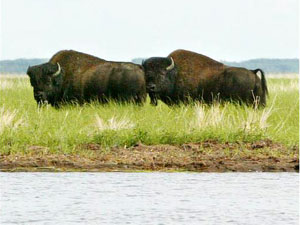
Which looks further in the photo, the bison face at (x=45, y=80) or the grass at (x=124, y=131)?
the bison face at (x=45, y=80)

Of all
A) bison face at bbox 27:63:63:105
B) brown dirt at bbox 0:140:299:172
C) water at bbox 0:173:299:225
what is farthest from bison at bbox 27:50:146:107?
water at bbox 0:173:299:225

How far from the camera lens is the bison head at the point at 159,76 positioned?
66.6 ft

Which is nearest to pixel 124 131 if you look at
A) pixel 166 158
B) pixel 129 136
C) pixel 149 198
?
pixel 129 136

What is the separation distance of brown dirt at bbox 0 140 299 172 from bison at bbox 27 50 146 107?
619 centimetres

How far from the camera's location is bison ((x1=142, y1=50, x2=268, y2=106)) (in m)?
20.4

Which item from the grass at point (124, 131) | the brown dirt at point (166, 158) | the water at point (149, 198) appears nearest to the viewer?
the water at point (149, 198)

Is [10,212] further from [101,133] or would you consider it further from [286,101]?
[286,101]

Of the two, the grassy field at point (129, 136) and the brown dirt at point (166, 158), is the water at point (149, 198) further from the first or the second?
the grassy field at point (129, 136)

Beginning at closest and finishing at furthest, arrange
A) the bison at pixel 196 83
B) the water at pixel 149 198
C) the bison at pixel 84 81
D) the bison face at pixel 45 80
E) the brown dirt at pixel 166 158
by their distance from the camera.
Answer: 1. the water at pixel 149 198
2. the brown dirt at pixel 166 158
3. the bison face at pixel 45 80
4. the bison at pixel 84 81
5. the bison at pixel 196 83

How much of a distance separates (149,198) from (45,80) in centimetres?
1045

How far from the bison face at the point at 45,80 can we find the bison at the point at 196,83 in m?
1.78

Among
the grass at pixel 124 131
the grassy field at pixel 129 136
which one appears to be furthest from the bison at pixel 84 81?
the grassy field at pixel 129 136

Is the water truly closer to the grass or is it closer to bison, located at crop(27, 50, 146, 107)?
the grass

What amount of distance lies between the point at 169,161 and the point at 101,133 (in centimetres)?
156
